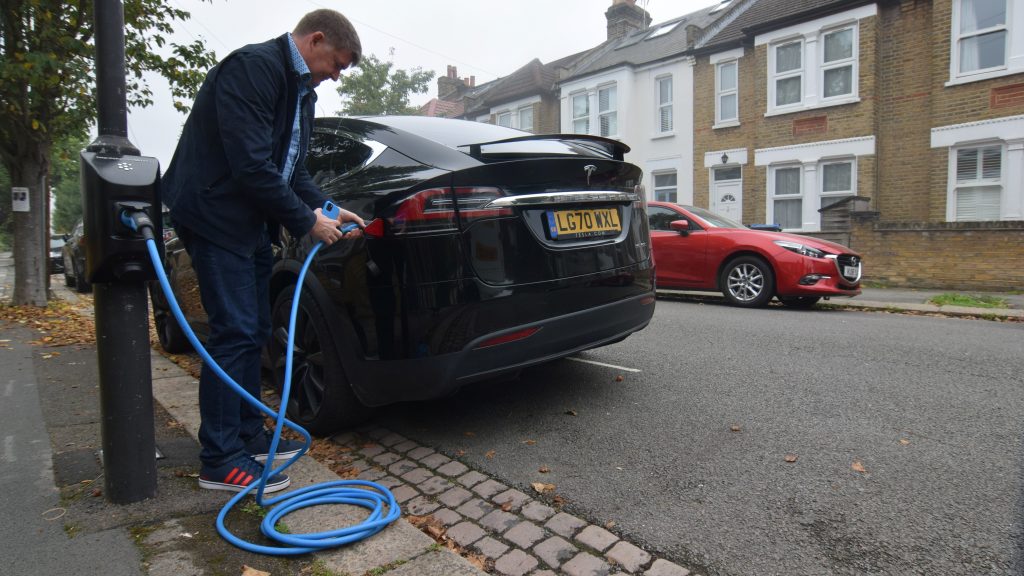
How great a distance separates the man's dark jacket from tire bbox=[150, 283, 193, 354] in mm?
3115

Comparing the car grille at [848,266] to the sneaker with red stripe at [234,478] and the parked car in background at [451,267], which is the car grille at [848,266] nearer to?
the parked car in background at [451,267]

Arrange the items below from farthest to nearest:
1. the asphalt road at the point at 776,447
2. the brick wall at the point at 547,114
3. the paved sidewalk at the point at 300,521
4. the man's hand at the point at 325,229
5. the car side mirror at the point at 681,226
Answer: the brick wall at the point at 547,114 → the car side mirror at the point at 681,226 → the man's hand at the point at 325,229 → the asphalt road at the point at 776,447 → the paved sidewalk at the point at 300,521

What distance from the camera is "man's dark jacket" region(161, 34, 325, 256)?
237cm

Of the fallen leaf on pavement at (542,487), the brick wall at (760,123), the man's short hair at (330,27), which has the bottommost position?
the fallen leaf on pavement at (542,487)

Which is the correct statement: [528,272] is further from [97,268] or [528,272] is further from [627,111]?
[627,111]

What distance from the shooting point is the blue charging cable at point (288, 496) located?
211cm

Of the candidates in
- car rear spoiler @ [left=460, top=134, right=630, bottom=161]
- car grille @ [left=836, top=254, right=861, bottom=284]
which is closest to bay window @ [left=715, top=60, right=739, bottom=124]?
car grille @ [left=836, top=254, right=861, bottom=284]

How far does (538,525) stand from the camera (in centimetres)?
233

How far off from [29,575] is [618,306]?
258cm

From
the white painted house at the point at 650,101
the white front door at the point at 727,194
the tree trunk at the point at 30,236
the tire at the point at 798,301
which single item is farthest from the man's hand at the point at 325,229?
the white front door at the point at 727,194

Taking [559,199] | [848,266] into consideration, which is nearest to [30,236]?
[559,199]

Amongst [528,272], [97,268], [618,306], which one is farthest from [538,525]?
[97,268]

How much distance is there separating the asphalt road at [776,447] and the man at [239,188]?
1.07m

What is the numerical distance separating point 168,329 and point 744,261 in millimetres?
6996
